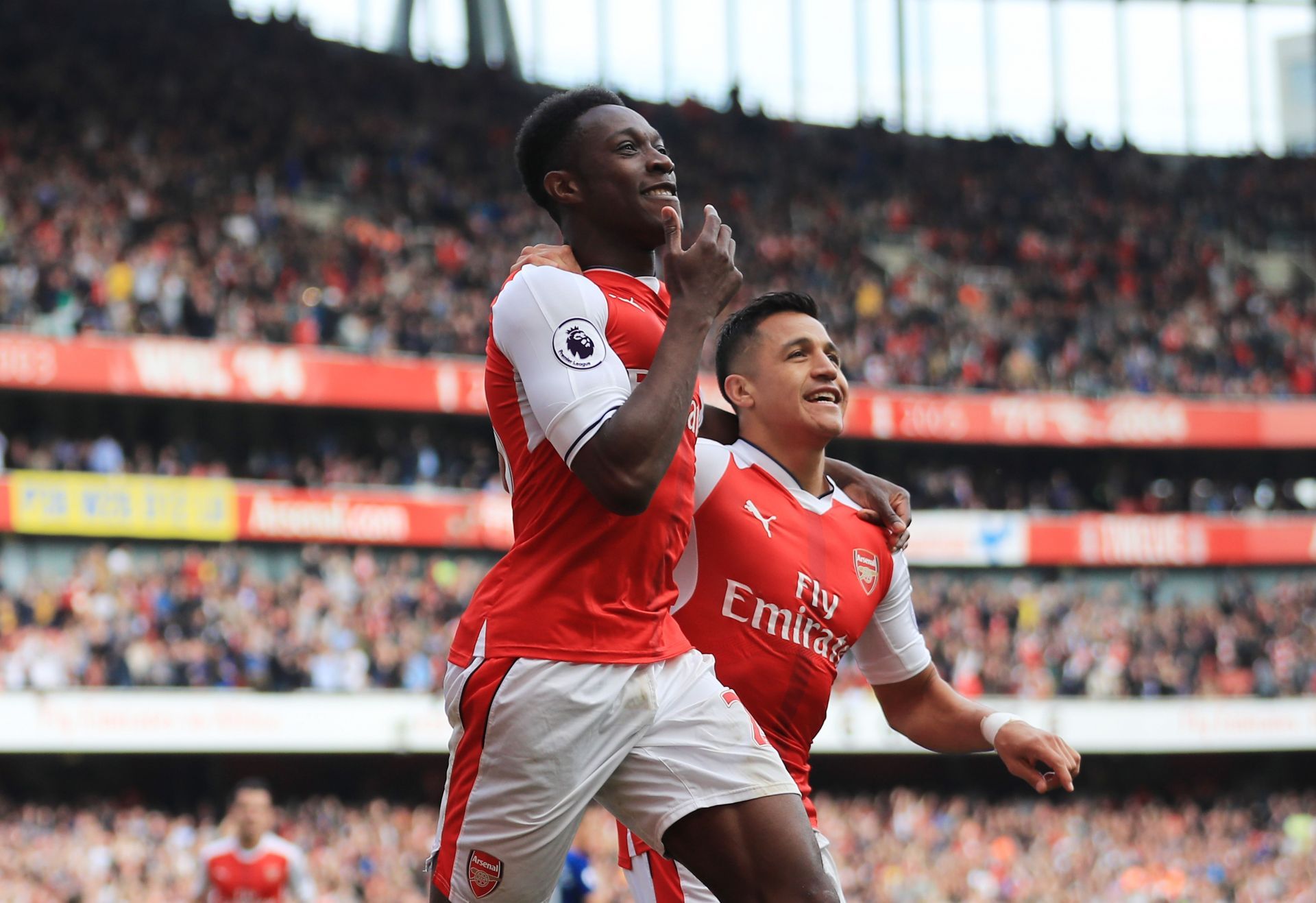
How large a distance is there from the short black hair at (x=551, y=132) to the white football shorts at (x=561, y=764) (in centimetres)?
116

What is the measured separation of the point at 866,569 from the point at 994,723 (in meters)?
0.57

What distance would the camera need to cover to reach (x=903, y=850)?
21938mm

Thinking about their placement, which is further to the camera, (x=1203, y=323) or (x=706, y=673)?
(x=1203, y=323)

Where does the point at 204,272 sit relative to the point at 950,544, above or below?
above

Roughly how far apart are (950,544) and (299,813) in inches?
568

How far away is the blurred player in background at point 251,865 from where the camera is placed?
9148 millimetres

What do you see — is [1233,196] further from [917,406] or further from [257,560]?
[257,560]

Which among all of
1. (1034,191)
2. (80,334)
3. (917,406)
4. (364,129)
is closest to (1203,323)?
(1034,191)

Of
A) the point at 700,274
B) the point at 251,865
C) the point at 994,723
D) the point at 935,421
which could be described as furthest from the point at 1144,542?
the point at 700,274

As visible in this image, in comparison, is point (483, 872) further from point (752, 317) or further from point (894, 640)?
point (752, 317)

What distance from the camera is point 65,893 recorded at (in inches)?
634

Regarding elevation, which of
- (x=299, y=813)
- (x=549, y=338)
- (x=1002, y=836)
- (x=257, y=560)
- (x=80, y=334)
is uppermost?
(x=549, y=338)

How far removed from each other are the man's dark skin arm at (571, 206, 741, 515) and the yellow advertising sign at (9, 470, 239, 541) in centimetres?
2167

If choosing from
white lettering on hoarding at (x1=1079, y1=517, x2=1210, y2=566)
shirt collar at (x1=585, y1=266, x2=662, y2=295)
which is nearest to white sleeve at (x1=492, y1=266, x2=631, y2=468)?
shirt collar at (x1=585, y1=266, x2=662, y2=295)
